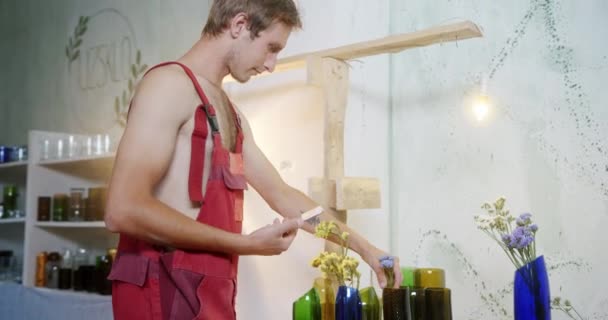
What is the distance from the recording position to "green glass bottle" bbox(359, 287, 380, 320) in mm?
1604

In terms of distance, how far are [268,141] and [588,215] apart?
1.12m

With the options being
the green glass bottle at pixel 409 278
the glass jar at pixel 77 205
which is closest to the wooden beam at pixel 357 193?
the green glass bottle at pixel 409 278

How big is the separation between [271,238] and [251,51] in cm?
48

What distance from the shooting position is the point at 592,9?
1847 millimetres

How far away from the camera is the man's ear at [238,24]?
5.48ft

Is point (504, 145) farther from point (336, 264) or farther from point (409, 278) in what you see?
point (336, 264)

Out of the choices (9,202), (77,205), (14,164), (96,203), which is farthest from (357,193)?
(9,202)

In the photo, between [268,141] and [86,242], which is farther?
[86,242]

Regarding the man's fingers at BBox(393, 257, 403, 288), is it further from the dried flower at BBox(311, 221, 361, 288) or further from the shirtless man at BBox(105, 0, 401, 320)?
the dried flower at BBox(311, 221, 361, 288)

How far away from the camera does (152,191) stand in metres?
1.51

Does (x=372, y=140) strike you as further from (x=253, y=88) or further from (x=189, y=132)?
(x=189, y=132)

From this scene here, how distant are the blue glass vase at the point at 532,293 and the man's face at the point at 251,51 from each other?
2.58ft

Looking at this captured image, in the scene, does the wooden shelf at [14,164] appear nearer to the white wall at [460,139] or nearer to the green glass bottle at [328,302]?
the white wall at [460,139]

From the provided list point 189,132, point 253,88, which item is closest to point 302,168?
point 253,88
